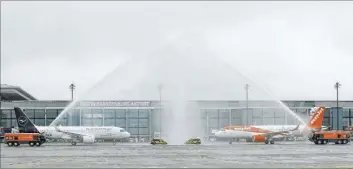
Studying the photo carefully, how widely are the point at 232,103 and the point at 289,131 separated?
1907cm

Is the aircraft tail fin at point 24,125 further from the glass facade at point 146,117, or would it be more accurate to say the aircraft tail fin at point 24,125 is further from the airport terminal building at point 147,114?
the glass facade at point 146,117

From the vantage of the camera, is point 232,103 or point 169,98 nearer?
point 169,98

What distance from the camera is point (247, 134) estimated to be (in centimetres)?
10806

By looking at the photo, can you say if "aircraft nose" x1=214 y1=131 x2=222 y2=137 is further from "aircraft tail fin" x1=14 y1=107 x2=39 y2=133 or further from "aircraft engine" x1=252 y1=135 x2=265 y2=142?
"aircraft tail fin" x1=14 y1=107 x2=39 y2=133

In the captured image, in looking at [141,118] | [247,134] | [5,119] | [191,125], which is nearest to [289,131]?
[247,134]

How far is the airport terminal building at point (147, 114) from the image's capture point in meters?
118

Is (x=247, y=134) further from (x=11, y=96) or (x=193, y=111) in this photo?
(x=11, y=96)

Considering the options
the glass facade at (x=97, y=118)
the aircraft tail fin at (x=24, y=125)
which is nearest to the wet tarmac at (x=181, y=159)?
the aircraft tail fin at (x=24, y=125)

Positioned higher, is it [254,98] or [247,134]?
[254,98]

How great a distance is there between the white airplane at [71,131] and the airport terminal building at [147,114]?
25.9 ft

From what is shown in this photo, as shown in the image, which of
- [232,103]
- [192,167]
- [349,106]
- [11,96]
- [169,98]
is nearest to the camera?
[192,167]

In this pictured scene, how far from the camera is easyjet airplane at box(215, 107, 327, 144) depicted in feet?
339

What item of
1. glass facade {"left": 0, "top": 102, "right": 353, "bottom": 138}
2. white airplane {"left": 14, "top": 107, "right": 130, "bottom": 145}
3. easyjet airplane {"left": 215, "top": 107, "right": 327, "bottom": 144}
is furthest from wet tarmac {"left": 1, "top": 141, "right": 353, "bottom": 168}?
glass facade {"left": 0, "top": 102, "right": 353, "bottom": 138}

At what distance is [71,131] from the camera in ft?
338
